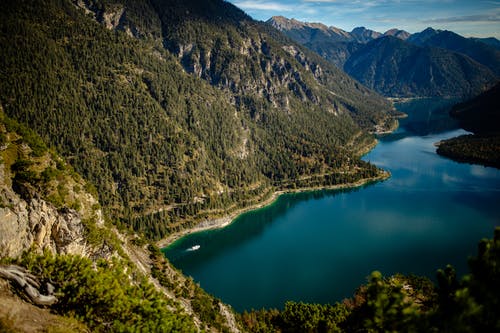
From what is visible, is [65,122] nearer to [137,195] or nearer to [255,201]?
[137,195]

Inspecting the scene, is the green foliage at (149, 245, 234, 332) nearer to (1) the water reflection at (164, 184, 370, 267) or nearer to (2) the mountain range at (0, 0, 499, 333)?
(2) the mountain range at (0, 0, 499, 333)

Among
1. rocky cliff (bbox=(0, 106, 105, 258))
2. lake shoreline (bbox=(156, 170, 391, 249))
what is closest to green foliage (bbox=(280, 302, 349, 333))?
rocky cliff (bbox=(0, 106, 105, 258))

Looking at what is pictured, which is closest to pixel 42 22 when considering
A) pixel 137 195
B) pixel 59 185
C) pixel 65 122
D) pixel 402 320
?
pixel 65 122

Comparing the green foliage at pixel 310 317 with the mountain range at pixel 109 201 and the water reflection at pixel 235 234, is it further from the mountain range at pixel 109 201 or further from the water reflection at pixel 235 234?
the water reflection at pixel 235 234

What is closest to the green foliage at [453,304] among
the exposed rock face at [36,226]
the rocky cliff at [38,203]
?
the exposed rock face at [36,226]

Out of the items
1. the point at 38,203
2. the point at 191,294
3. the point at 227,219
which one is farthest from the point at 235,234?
the point at 38,203

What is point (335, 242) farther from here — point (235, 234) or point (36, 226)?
point (36, 226)
